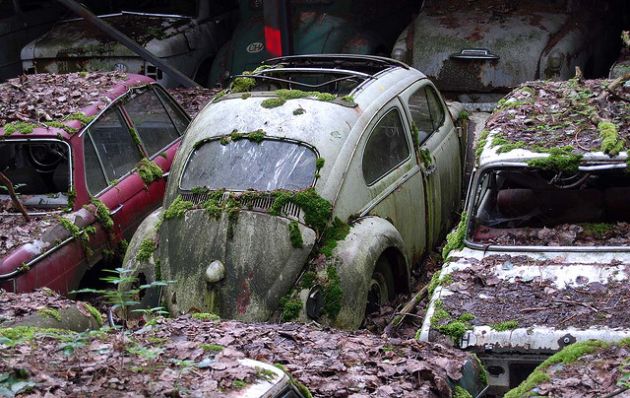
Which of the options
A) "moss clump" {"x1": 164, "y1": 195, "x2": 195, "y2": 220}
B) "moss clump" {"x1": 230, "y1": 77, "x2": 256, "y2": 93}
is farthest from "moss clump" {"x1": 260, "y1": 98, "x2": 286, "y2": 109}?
"moss clump" {"x1": 164, "y1": 195, "x2": 195, "y2": 220}

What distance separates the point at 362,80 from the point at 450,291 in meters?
3.05

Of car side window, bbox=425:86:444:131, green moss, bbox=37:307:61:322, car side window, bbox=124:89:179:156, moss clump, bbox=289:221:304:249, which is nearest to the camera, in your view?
green moss, bbox=37:307:61:322

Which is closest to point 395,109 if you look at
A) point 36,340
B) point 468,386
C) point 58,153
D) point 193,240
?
point 193,240

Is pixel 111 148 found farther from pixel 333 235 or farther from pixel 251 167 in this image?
pixel 333 235

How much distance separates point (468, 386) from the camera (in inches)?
196

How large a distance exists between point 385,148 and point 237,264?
1.76m

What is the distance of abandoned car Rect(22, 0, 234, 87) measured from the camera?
1308cm

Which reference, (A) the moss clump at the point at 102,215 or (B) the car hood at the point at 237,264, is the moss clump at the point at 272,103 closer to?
(B) the car hood at the point at 237,264

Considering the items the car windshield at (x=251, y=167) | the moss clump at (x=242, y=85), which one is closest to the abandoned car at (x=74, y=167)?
the car windshield at (x=251, y=167)

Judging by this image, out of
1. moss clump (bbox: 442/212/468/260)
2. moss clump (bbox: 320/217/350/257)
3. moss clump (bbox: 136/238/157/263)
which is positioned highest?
moss clump (bbox: 442/212/468/260)

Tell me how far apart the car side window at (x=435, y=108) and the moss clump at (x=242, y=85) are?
65.6 inches

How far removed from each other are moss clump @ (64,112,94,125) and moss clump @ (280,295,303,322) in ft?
9.48

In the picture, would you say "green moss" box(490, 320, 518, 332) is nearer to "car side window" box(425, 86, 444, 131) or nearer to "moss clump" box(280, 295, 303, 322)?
"moss clump" box(280, 295, 303, 322)

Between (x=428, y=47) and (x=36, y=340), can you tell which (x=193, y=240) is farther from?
(x=428, y=47)
